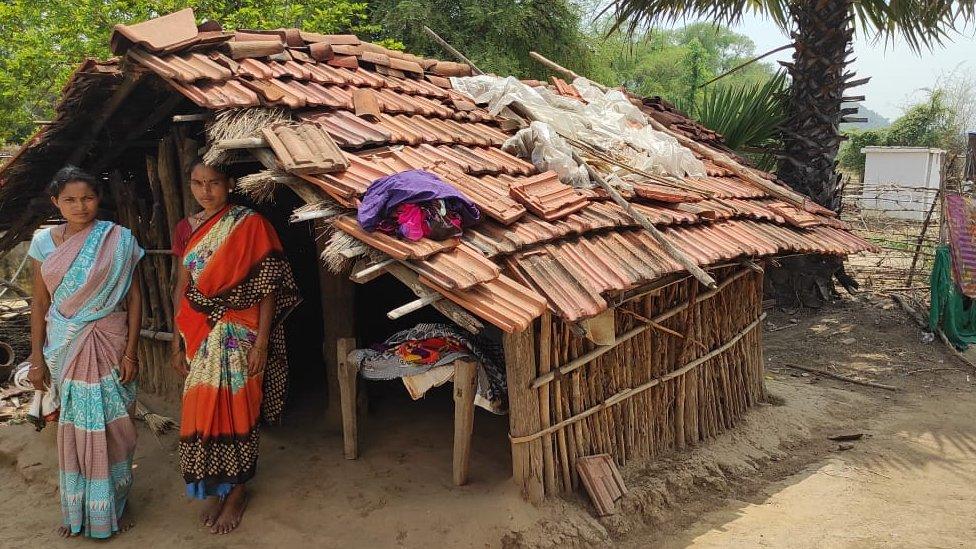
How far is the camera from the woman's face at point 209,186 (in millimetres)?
3578

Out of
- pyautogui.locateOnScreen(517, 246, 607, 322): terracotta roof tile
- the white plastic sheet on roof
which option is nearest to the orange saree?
pyautogui.locateOnScreen(517, 246, 607, 322): terracotta roof tile

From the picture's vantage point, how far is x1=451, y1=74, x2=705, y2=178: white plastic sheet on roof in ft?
16.9

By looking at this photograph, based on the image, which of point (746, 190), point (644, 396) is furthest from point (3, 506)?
point (746, 190)

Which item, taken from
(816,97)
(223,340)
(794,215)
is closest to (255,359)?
(223,340)

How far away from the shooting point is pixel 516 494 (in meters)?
3.62

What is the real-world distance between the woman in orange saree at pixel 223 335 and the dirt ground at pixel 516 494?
327 mm

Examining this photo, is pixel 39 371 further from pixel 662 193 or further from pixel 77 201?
pixel 662 193

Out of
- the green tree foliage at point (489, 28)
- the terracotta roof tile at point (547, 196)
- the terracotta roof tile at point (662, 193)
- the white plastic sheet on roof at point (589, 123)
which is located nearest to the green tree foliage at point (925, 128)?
the green tree foliage at point (489, 28)

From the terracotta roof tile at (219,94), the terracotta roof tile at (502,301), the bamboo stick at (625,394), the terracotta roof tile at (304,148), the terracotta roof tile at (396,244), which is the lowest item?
the bamboo stick at (625,394)

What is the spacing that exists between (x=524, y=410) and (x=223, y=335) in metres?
1.64

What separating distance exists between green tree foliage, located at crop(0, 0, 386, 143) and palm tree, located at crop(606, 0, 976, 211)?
6.35 m

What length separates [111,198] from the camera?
5617 mm

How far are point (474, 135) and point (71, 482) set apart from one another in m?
3.09

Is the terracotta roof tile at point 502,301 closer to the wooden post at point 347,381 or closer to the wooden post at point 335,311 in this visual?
the wooden post at point 347,381
